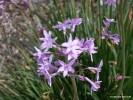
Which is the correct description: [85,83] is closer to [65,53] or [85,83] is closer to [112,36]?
[112,36]

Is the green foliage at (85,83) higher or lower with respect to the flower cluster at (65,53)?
lower

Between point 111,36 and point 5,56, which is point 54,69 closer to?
point 111,36

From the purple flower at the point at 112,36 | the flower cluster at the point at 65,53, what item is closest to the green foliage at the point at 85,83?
the purple flower at the point at 112,36

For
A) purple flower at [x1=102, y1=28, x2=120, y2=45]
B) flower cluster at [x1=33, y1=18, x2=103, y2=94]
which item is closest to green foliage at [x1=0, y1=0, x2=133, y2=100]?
purple flower at [x1=102, y1=28, x2=120, y2=45]

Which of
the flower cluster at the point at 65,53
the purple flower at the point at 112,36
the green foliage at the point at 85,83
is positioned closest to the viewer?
the flower cluster at the point at 65,53

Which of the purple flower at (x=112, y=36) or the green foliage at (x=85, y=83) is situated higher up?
the purple flower at (x=112, y=36)

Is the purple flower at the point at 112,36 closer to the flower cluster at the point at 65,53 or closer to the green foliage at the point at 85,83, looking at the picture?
the green foliage at the point at 85,83

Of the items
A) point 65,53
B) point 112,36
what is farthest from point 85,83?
point 65,53

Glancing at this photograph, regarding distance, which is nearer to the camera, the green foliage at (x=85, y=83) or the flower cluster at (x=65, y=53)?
the flower cluster at (x=65, y=53)

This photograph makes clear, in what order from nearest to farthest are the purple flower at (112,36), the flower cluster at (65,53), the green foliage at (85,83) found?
the flower cluster at (65,53)
the purple flower at (112,36)
the green foliage at (85,83)

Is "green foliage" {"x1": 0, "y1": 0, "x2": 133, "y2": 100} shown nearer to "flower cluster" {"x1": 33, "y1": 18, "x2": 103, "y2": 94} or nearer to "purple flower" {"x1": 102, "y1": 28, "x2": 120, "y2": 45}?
"purple flower" {"x1": 102, "y1": 28, "x2": 120, "y2": 45}

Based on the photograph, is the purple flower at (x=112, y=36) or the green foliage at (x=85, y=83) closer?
the purple flower at (x=112, y=36)
